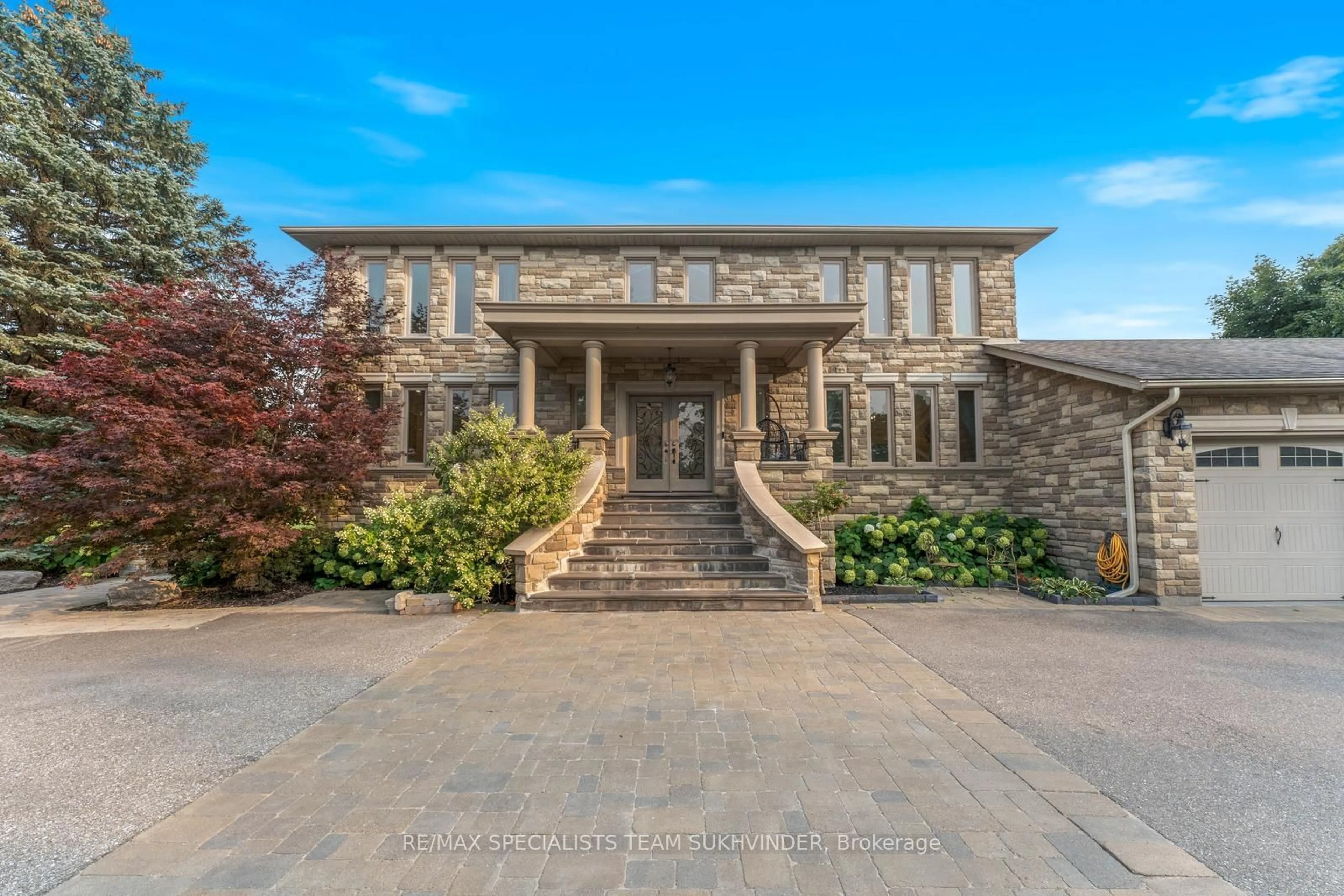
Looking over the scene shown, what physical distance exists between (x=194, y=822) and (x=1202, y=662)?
7.33m

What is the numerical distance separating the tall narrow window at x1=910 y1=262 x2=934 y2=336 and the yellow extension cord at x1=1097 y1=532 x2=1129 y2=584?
5.15 meters

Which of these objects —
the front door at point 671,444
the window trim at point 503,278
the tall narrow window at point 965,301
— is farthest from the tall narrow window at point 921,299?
the window trim at point 503,278

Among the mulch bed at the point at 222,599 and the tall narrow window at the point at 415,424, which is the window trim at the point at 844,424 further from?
the mulch bed at the point at 222,599

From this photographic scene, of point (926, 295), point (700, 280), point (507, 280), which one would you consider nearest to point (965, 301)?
point (926, 295)

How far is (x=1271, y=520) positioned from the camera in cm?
757

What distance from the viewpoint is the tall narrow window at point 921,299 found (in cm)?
1133

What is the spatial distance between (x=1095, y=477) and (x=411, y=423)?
12.3m

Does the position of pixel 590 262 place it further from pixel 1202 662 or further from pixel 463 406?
pixel 1202 662

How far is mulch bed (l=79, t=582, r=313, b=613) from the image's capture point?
757 centimetres

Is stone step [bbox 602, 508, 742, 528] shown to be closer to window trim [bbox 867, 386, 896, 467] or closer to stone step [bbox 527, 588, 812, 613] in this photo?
stone step [bbox 527, 588, 812, 613]

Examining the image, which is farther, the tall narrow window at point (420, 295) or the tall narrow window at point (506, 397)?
the tall narrow window at point (420, 295)

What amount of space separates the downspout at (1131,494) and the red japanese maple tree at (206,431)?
1142cm

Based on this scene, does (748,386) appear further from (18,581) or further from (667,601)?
(18,581)

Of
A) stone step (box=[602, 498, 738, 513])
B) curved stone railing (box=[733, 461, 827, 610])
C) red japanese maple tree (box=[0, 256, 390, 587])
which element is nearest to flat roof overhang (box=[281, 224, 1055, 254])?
red japanese maple tree (box=[0, 256, 390, 587])
